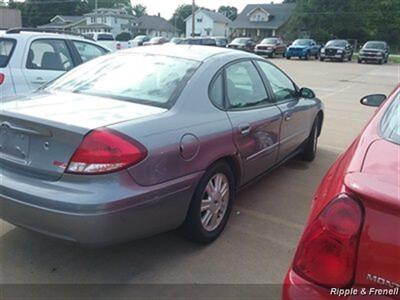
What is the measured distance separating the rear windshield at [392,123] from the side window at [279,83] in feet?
6.61

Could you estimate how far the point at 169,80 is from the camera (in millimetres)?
3326

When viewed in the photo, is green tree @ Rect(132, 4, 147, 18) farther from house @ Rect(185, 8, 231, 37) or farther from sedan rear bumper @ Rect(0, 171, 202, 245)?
sedan rear bumper @ Rect(0, 171, 202, 245)

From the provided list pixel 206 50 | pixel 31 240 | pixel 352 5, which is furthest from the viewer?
pixel 352 5

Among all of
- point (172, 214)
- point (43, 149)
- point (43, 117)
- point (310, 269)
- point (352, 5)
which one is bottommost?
point (172, 214)

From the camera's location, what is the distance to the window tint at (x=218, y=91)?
134 inches

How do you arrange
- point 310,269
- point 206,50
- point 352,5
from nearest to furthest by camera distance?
point 310,269, point 206,50, point 352,5

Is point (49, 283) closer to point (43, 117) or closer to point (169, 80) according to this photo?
point (43, 117)

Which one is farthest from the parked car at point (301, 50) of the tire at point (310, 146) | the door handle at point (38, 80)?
the door handle at point (38, 80)

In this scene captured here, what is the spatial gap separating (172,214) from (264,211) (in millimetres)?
1460

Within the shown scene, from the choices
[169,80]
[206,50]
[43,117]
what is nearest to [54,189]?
[43,117]

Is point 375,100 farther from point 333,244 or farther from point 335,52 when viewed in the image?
point 335,52

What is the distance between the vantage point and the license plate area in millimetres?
2740

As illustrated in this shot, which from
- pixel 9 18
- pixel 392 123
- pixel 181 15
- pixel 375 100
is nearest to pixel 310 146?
pixel 375 100

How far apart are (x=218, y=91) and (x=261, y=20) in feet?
230
